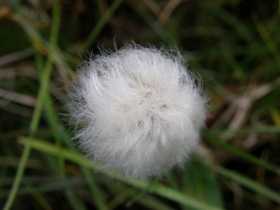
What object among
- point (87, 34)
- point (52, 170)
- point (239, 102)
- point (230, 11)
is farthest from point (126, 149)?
point (230, 11)

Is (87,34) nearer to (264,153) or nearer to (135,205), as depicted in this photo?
(135,205)

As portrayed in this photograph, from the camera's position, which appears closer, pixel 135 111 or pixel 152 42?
pixel 135 111

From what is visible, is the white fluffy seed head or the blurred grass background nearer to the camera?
the white fluffy seed head

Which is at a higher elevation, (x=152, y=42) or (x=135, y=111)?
(x=152, y=42)

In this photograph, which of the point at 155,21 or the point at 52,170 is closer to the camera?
the point at 52,170
